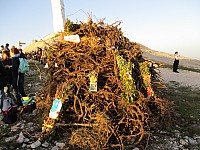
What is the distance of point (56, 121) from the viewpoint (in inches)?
196

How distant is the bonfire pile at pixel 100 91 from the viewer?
15.5 feet

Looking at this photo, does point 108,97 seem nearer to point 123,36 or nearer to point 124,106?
point 124,106

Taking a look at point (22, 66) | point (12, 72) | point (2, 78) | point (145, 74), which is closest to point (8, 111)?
point (2, 78)

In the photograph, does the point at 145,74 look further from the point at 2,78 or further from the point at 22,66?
the point at 2,78

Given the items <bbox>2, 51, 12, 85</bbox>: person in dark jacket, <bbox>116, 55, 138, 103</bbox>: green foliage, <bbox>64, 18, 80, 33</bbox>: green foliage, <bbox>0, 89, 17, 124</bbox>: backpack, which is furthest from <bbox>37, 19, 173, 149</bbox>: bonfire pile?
<bbox>2, 51, 12, 85</bbox>: person in dark jacket

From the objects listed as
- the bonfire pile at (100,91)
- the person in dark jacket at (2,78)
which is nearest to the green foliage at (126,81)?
the bonfire pile at (100,91)

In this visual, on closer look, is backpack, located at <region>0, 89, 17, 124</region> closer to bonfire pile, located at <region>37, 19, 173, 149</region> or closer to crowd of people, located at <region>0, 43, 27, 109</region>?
crowd of people, located at <region>0, 43, 27, 109</region>

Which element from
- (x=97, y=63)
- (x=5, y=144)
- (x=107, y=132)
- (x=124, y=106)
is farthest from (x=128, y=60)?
(x=5, y=144)

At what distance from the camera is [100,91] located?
16.5ft

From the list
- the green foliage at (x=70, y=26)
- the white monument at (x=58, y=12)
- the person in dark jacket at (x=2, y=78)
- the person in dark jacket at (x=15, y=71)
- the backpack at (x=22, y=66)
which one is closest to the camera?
the green foliage at (x=70, y=26)

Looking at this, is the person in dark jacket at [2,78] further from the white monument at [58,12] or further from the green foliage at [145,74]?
the white monument at [58,12]

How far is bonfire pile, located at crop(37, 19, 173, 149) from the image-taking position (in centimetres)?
473

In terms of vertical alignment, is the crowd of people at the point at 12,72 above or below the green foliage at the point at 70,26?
below

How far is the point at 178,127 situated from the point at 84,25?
3618mm
